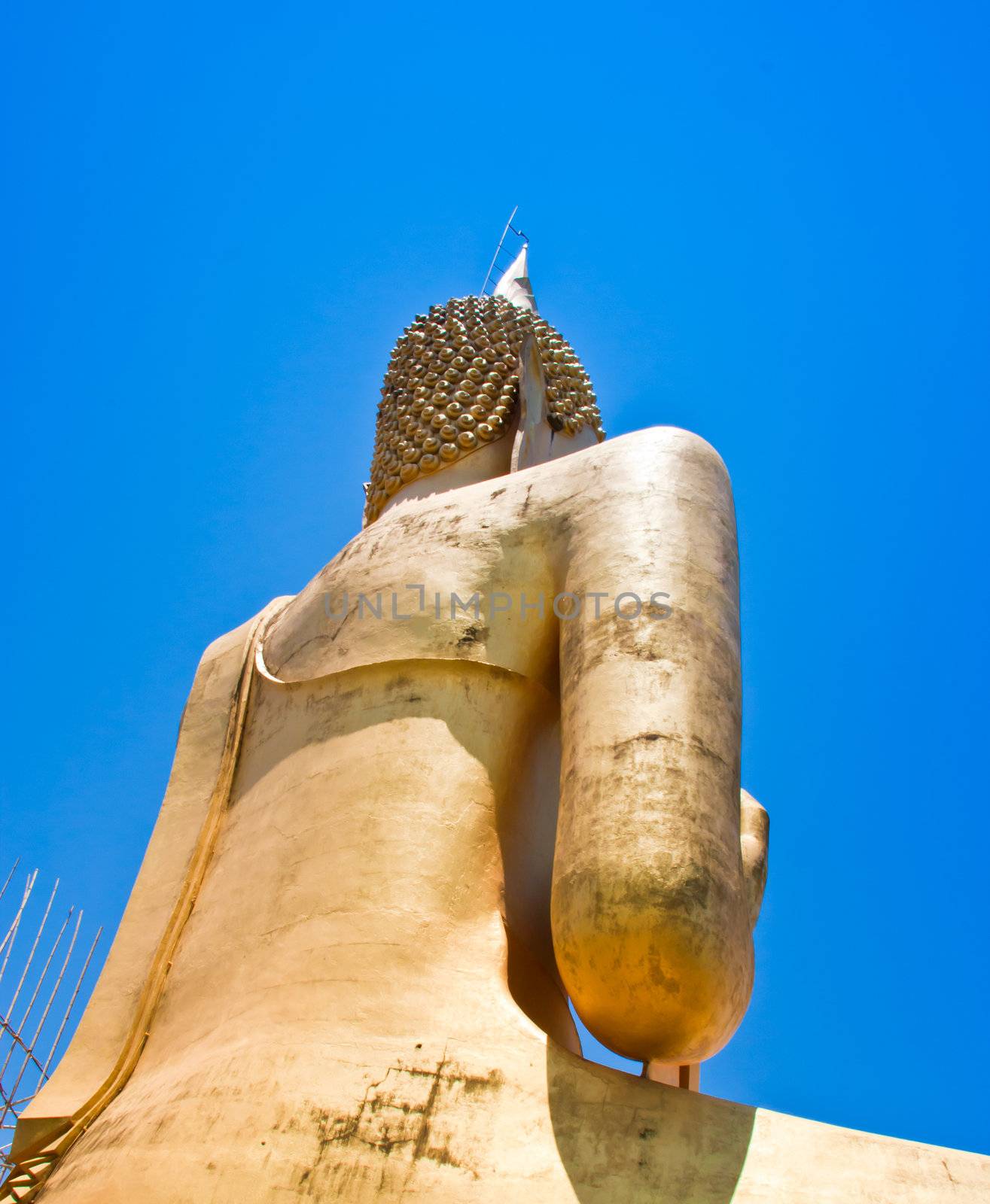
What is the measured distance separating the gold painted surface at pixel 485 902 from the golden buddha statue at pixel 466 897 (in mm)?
10

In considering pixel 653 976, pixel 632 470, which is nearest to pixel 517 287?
pixel 632 470

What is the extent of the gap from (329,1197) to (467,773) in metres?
1.40

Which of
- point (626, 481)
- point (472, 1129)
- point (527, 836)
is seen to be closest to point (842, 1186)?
point (472, 1129)

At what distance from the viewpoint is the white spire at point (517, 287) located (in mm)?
7805

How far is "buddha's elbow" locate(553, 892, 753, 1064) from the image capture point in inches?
135

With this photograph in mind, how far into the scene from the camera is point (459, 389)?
652 centimetres

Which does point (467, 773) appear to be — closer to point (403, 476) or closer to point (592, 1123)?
point (592, 1123)

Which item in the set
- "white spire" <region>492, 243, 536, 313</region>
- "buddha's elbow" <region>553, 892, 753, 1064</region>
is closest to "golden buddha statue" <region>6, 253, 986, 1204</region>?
"buddha's elbow" <region>553, 892, 753, 1064</region>

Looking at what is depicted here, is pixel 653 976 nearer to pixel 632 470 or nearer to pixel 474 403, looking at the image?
pixel 632 470

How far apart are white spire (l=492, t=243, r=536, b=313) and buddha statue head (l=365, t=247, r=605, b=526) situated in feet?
1.66

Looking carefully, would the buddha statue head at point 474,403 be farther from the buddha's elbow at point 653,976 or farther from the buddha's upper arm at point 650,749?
the buddha's elbow at point 653,976

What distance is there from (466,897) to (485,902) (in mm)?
70

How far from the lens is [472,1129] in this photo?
3.37 m

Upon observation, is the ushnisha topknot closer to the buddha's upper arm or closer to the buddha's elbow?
the buddha's upper arm
